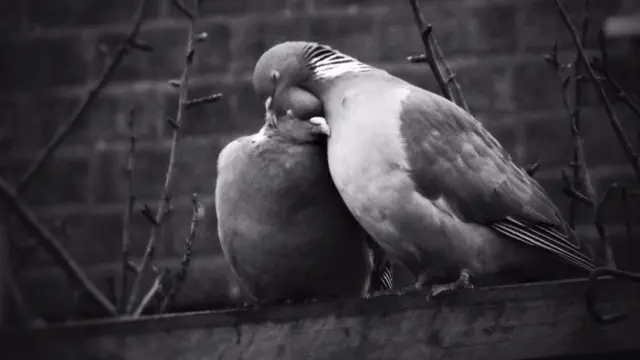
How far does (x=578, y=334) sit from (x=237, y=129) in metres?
1.84

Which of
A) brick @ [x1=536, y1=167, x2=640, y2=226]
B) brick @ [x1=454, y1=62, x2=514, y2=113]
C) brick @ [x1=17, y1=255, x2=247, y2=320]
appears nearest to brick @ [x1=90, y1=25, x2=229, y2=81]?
brick @ [x1=17, y1=255, x2=247, y2=320]

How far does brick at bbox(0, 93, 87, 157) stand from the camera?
10.5 ft

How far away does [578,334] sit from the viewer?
1.53 m

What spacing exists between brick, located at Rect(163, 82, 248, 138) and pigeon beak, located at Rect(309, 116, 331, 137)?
55.0 inches

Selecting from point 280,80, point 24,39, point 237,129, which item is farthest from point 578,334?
point 24,39

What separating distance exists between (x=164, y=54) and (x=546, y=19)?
3.79 ft

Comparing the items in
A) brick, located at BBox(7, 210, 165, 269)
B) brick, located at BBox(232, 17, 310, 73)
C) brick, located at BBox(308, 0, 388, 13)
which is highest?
brick, located at BBox(308, 0, 388, 13)

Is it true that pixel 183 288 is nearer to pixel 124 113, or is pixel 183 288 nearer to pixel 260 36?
pixel 124 113

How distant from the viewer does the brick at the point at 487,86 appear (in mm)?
3221

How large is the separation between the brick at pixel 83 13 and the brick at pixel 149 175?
1.36ft

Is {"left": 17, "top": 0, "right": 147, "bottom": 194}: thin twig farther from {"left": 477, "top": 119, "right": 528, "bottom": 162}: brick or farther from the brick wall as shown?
{"left": 477, "top": 119, "right": 528, "bottom": 162}: brick

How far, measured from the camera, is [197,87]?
324 centimetres

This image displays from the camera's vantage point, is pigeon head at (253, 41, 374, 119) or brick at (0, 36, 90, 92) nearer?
pigeon head at (253, 41, 374, 119)

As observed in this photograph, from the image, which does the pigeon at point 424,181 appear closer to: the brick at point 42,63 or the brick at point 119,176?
the brick at point 119,176
